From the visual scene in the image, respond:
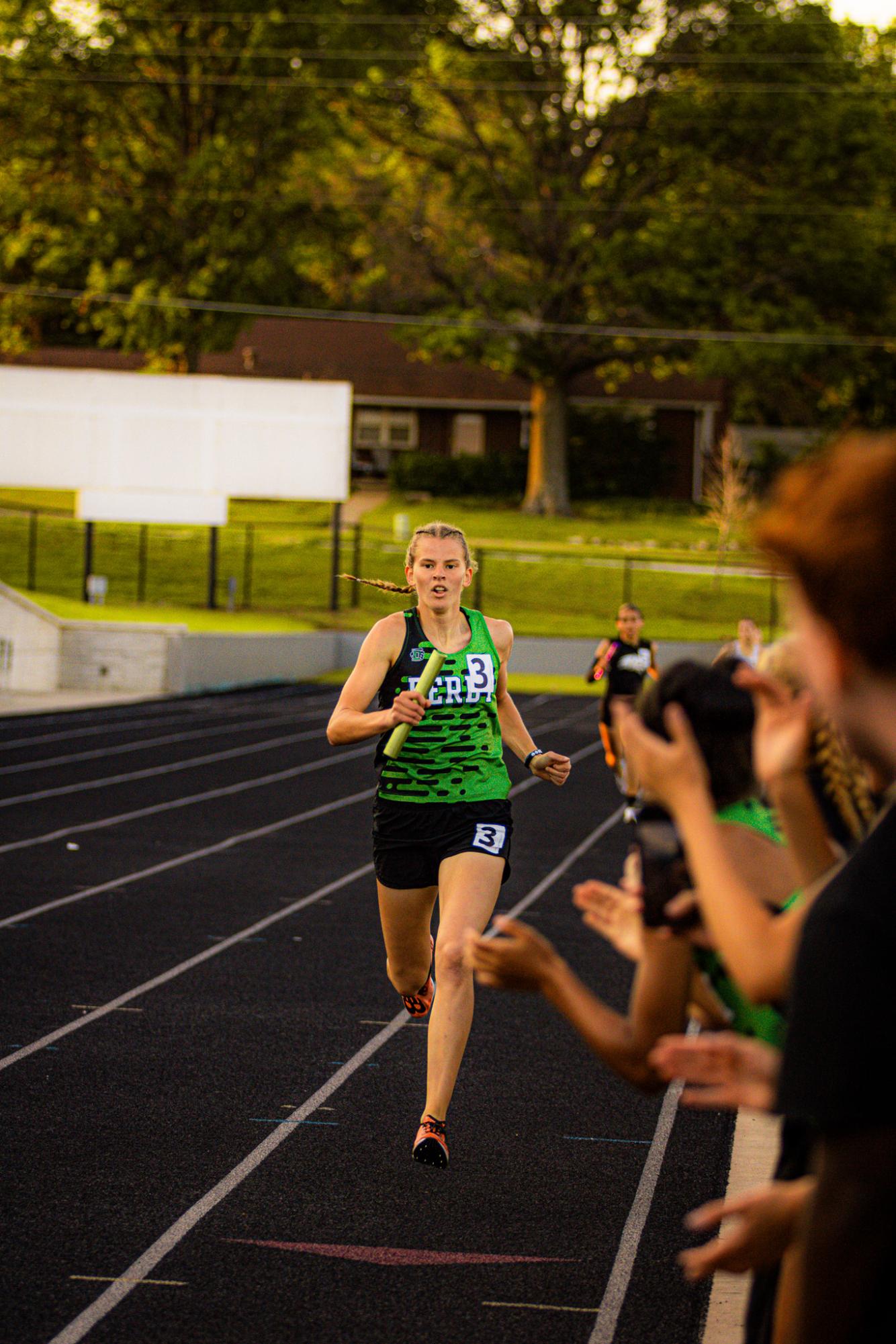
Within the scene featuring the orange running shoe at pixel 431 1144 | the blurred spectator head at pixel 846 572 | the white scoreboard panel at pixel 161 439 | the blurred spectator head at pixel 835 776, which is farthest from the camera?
the white scoreboard panel at pixel 161 439

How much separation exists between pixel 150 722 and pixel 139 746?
3.02m

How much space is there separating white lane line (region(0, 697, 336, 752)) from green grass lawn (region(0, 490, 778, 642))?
21.0ft

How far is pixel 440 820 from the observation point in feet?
18.0

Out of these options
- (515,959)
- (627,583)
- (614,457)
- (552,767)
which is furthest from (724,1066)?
(614,457)

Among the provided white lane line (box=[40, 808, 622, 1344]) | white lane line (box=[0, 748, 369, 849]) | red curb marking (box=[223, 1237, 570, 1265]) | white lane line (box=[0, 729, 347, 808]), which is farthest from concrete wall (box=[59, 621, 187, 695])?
red curb marking (box=[223, 1237, 570, 1265])

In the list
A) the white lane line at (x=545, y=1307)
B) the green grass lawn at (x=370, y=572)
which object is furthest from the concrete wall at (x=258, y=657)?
the white lane line at (x=545, y=1307)

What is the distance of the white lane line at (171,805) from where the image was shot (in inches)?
475

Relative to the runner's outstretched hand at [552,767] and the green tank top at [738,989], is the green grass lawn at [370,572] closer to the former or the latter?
the runner's outstretched hand at [552,767]

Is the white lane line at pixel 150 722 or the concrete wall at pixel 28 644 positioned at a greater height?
the concrete wall at pixel 28 644

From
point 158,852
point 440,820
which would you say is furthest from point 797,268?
point 440,820

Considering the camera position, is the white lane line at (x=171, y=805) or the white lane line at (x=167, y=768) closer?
the white lane line at (x=171, y=805)

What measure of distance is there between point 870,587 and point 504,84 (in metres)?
49.6

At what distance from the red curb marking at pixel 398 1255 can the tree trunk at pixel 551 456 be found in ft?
155

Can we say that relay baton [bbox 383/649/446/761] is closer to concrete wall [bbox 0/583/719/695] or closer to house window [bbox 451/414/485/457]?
concrete wall [bbox 0/583/719/695]
